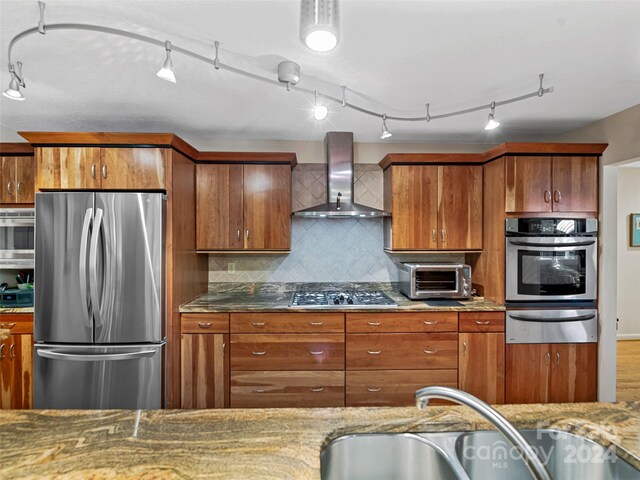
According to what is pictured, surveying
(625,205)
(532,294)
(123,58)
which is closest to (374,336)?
(532,294)

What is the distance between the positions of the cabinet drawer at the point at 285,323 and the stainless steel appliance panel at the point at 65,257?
1085 millimetres

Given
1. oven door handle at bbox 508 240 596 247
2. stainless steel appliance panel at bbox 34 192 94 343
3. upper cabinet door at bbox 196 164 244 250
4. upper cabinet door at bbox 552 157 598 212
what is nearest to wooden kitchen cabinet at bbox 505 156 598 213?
upper cabinet door at bbox 552 157 598 212

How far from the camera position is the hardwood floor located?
3.19m

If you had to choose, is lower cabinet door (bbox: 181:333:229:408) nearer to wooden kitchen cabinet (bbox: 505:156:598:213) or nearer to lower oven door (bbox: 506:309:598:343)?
lower oven door (bbox: 506:309:598:343)

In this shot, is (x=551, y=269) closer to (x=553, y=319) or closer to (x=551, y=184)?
(x=553, y=319)

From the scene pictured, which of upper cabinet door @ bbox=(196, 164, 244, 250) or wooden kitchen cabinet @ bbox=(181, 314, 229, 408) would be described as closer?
wooden kitchen cabinet @ bbox=(181, 314, 229, 408)

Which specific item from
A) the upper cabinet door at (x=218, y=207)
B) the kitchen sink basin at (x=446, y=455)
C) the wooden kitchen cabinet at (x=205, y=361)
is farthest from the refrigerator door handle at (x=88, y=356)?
the kitchen sink basin at (x=446, y=455)

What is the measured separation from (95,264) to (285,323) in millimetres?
1460

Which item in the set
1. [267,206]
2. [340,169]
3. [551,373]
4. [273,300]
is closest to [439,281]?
[551,373]

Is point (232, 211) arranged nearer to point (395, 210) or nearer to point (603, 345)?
point (395, 210)

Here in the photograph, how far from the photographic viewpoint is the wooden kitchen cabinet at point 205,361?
263 cm

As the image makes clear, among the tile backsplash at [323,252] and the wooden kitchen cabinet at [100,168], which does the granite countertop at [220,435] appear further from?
the tile backsplash at [323,252]

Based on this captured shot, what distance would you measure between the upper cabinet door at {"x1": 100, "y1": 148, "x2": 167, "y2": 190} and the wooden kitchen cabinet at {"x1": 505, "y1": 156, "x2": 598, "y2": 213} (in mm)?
2791

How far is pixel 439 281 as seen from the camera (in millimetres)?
2943
